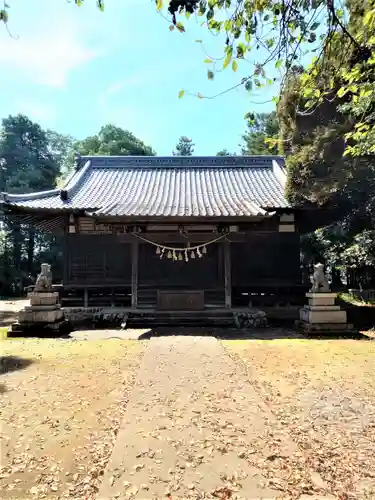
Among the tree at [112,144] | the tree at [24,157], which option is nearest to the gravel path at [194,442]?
the tree at [24,157]

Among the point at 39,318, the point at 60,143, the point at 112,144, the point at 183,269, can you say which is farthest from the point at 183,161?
the point at 60,143

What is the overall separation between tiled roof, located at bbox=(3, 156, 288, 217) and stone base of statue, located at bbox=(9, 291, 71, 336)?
2.96 metres

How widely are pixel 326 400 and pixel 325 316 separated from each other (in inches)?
211

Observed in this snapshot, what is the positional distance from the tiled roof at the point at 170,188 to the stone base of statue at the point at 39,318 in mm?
2963

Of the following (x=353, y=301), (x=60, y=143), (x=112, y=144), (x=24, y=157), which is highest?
(x=60, y=143)

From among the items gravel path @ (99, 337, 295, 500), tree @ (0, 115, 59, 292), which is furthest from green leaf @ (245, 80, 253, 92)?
tree @ (0, 115, 59, 292)

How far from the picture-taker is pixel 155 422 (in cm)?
351

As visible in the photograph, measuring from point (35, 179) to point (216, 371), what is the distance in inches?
1204

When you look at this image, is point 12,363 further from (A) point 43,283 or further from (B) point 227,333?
(B) point 227,333

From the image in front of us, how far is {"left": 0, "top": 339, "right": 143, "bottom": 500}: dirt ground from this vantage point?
8.71 ft

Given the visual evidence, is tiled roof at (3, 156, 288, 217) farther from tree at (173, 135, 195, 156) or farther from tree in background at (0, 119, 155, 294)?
tree at (173, 135, 195, 156)

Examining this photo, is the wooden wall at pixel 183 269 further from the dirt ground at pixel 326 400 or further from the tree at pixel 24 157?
the tree at pixel 24 157

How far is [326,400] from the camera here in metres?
4.26

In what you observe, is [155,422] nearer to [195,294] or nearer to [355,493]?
[355,493]
